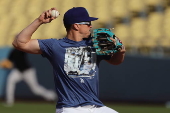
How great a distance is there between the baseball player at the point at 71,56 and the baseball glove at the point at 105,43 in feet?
0.31

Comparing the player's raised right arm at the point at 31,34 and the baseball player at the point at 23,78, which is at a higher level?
the player's raised right arm at the point at 31,34

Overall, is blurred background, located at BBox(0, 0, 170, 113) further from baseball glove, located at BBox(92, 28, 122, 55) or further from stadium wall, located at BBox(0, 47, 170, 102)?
baseball glove, located at BBox(92, 28, 122, 55)

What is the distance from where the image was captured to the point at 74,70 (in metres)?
4.97

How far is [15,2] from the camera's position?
19.3 m

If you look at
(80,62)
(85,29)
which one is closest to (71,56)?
(80,62)

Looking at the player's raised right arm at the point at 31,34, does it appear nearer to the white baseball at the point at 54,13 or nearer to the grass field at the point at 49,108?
the white baseball at the point at 54,13

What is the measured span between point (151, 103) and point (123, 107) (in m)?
1.20

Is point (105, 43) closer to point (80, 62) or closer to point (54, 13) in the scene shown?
point (80, 62)

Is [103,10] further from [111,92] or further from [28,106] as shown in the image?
[28,106]

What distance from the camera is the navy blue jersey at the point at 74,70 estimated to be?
4930 millimetres

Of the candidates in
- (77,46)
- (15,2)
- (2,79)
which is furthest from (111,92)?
(77,46)

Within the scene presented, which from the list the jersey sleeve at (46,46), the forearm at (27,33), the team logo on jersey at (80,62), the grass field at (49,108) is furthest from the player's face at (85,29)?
the grass field at (49,108)

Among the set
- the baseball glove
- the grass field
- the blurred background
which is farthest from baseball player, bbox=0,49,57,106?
the baseball glove

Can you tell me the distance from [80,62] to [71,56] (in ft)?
0.39
